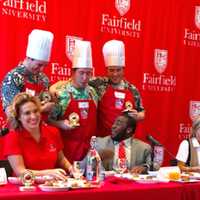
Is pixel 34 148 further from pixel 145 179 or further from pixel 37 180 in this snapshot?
pixel 145 179

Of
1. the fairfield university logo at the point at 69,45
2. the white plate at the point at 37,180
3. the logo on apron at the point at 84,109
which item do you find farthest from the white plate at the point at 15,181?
the fairfield university logo at the point at 69,45

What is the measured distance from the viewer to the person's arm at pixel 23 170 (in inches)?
91.1

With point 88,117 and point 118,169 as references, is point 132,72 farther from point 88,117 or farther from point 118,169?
point 118,169

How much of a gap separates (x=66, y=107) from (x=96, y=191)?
93 centimetres

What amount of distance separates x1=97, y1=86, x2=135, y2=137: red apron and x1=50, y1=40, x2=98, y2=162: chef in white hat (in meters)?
0.16

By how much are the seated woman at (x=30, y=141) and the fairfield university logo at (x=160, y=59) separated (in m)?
1.85

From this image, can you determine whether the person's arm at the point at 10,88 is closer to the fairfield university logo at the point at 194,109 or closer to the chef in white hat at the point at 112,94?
the chef in white hat at the point at 112,94

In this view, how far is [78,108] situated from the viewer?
3002 mm

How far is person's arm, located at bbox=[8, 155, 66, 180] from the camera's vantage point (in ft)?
7.59

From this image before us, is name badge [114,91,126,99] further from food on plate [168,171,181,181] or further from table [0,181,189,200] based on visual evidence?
table [0,181,189,200]

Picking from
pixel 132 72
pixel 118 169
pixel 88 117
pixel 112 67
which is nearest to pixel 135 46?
pixel 132 72

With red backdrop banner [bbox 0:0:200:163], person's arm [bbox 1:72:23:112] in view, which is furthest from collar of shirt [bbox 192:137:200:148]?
person's arm [bbox 1:72:23:112]

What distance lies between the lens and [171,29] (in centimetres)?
434

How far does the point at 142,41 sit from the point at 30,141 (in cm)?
197
